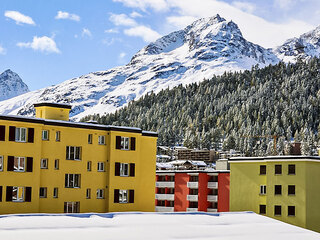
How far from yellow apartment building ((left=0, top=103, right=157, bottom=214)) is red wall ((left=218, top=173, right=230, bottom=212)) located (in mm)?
37366

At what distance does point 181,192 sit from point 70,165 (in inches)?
2169

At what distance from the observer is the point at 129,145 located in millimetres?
72438

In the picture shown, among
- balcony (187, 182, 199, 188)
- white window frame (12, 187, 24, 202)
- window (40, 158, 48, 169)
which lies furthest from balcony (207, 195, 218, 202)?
white window frame (12, 187, 24, 202)

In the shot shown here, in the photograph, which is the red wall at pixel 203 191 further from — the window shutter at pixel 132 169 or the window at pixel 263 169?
the window shutter at pixel 132 169

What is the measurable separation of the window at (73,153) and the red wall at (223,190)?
4634cm

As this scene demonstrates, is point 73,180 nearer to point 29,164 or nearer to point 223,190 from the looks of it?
point 29,164

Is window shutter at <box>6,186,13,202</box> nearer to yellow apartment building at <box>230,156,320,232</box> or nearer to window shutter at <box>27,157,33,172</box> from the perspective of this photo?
window shutter at <box>27,157,33,172</box>

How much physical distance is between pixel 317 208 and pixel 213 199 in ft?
111

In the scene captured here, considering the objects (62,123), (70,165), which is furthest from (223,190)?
(62,123)

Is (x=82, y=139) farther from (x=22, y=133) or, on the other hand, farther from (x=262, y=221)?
(x=262, y=221)

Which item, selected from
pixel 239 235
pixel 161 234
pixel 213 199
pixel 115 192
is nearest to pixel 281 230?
pixel 239 235

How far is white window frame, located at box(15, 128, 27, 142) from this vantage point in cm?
6384

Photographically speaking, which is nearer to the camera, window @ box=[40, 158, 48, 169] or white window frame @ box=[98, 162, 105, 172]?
window @ box=[40, 158, 48, 169]

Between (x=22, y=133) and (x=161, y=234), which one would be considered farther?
(x=22, y=133)
